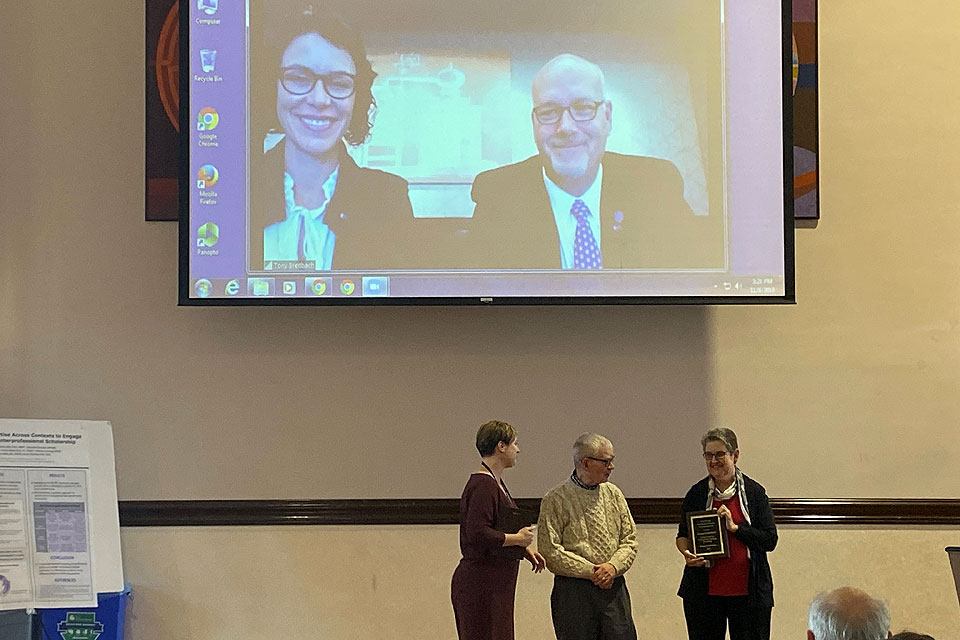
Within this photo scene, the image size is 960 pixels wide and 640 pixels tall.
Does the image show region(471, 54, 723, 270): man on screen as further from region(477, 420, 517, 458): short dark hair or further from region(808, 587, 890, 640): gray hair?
region(808, 587, 890, 640): gray hair

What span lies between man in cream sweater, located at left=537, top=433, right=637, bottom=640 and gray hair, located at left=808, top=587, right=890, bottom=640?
1.88 metres

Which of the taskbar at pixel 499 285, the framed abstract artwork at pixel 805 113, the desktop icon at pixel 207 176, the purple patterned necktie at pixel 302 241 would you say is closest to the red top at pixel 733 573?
the taskbar at pixel 499 285

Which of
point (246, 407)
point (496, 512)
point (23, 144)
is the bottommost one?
point (496, 512)

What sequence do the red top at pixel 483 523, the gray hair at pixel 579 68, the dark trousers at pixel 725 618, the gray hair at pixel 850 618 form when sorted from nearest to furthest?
1. the gray hair at pixel 850 618
2. the red top at pixel 483 523
3. the dark trousers at pixel 725 618
4. the gray hair at pixel 579 68

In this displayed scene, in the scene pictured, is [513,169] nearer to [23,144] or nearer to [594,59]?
[594,59]

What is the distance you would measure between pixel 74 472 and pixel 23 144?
6.68 ft

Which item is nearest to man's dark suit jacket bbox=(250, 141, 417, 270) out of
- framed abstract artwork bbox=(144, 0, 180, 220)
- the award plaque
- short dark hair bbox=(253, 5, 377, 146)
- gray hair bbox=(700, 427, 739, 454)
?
short dark hair bbox=(253, 5, 377, 146)

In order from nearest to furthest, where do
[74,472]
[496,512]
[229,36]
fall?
[74,472], [496,512], [229,36]

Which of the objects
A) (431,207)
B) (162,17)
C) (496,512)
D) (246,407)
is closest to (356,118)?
(431,207)

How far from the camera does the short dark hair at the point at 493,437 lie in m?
4.22

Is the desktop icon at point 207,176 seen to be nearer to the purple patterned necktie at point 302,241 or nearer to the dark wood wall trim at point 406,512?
the purple patterned necktie at point 302,241

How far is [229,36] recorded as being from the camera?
196 inches

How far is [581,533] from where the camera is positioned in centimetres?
418

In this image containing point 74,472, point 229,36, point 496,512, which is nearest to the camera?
point 74,472
